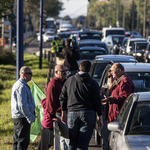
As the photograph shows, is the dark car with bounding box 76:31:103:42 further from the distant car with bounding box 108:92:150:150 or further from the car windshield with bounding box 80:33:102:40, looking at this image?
the distant car with bounding box 108:92:150:150

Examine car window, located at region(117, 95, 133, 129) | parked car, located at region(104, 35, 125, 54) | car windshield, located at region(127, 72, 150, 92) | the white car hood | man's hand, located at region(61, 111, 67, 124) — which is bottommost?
the white car hood

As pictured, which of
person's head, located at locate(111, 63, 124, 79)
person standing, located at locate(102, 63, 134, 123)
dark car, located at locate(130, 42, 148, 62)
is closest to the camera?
person standing, located at locate(102, 63, 134, 123)

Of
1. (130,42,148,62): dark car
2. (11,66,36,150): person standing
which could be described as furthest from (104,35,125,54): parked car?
(11,66,36,150): person standing

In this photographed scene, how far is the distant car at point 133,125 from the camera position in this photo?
493 centimetres

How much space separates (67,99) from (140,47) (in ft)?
73.9

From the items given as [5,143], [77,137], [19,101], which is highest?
[19,101]

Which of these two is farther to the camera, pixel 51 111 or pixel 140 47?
pixel 140 47

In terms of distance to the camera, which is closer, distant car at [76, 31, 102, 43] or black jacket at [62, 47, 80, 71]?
black jacket at [62, 47, 80, 71]

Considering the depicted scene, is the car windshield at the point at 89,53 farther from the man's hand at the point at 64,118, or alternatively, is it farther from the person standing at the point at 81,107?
the person standing at the point at 81,107

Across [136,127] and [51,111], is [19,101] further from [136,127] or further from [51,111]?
[136,127]

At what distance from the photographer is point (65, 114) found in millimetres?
6008

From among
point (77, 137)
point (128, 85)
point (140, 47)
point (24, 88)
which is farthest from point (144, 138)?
point (140, 47)

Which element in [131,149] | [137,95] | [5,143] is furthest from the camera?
[5,143]

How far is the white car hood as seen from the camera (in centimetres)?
457
